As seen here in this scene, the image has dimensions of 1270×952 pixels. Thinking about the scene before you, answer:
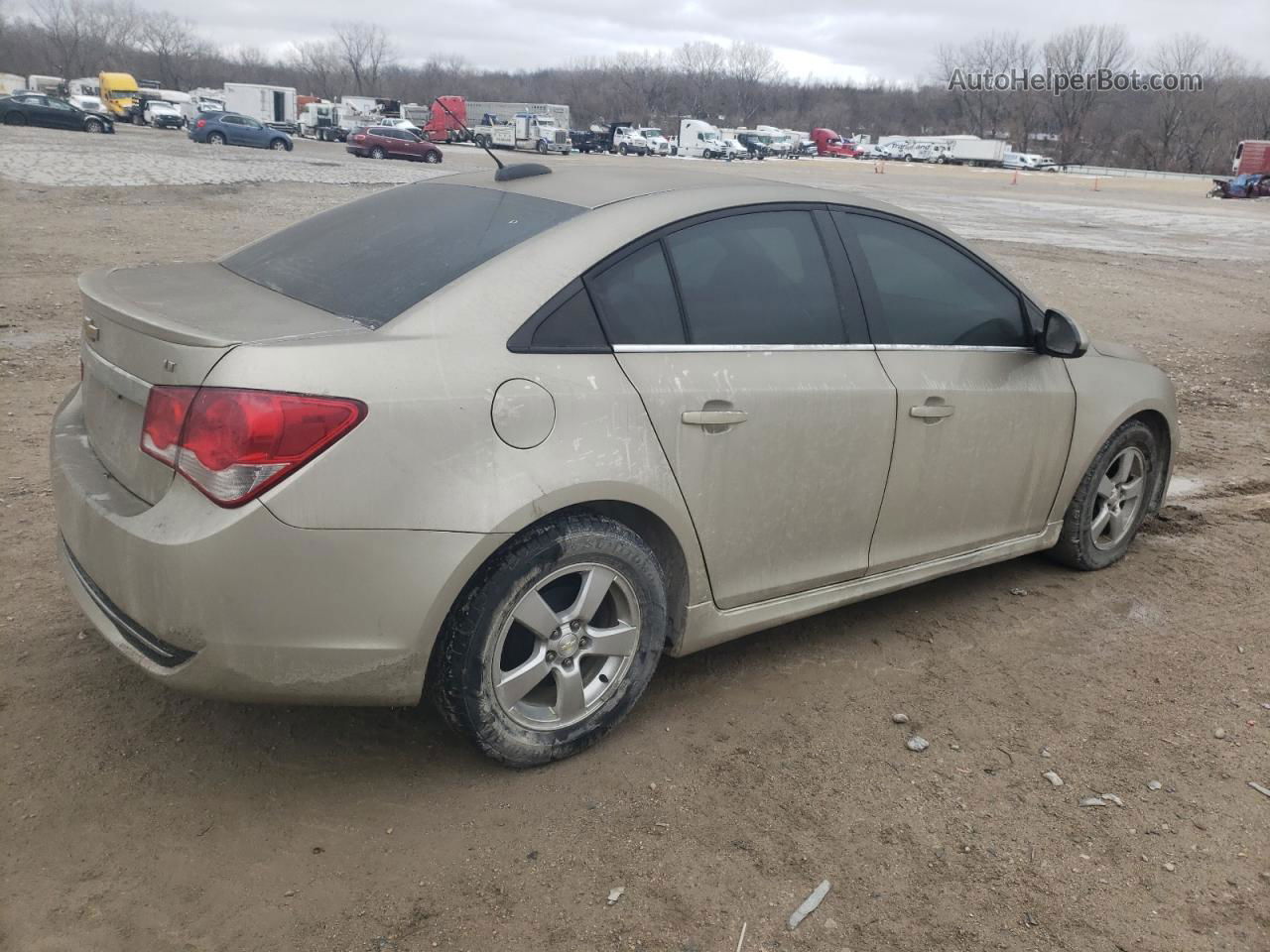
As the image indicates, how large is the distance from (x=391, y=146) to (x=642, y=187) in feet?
132

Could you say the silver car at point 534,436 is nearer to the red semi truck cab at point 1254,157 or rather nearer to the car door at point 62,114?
the car door at point 62,114

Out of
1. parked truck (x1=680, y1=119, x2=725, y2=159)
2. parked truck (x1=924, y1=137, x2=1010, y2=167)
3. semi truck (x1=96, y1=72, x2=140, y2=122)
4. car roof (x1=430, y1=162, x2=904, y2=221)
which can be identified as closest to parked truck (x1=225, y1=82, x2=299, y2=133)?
semi truck (x1=96, y1=72, x2=140, y2=122)

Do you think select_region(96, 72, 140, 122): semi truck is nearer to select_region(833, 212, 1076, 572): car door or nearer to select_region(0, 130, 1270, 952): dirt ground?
select_region(0, 130, 1270, 952): dirt ground

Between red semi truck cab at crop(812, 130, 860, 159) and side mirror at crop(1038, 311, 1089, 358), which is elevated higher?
side mirror at crop(1038, 311, 1089, 358)

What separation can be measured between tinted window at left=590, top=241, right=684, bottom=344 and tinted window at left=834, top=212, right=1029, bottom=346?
0.82 m

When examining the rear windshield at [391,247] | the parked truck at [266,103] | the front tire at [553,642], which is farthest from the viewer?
the parked truck at [266,103]

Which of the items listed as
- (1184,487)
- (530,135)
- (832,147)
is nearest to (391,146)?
(530,135)

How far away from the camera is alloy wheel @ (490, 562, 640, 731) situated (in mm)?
2857

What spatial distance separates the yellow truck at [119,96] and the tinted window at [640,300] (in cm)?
6274

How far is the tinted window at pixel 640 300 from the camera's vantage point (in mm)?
2988

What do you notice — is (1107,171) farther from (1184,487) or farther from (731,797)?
(731,797)

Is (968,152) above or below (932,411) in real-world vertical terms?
below

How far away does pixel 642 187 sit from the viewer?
3.36 m

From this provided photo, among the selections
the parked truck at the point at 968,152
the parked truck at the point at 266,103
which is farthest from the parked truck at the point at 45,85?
the parked truck at the point at 968,152
